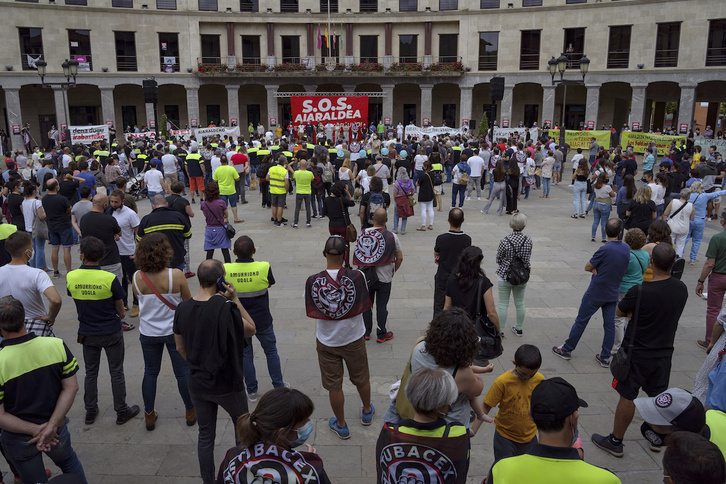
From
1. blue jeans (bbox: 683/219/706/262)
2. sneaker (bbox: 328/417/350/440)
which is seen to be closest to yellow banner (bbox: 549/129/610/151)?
blue jeans (bbox: 683/219/706/262)

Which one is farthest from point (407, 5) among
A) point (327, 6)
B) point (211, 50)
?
point (211, 50)

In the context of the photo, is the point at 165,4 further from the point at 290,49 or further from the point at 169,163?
the point at 169,163

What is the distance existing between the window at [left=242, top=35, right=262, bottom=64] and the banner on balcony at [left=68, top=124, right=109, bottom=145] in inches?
580

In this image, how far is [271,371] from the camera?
5.40 meters

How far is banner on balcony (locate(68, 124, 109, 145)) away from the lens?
80.6 ft

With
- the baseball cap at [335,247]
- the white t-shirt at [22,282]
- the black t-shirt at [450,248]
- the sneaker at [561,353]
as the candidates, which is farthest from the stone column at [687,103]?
the white t-shirt at [22,282]

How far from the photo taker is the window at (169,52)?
35688 millimetres

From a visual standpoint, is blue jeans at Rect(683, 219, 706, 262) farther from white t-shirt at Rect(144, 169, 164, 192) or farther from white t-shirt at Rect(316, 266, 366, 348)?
white t-shirt at Rect(144, 169, 164, 192)

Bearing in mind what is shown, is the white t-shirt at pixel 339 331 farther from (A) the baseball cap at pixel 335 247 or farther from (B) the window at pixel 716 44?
(B) the window at pixel 716 44

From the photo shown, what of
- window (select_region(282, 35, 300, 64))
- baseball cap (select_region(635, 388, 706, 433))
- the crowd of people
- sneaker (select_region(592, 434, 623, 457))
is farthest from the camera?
window (select_region(282, 35, 300, 64))

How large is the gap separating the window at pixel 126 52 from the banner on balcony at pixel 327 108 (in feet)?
52.5

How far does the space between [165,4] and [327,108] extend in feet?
56.6

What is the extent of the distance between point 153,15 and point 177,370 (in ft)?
118

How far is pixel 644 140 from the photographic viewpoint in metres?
25.6
